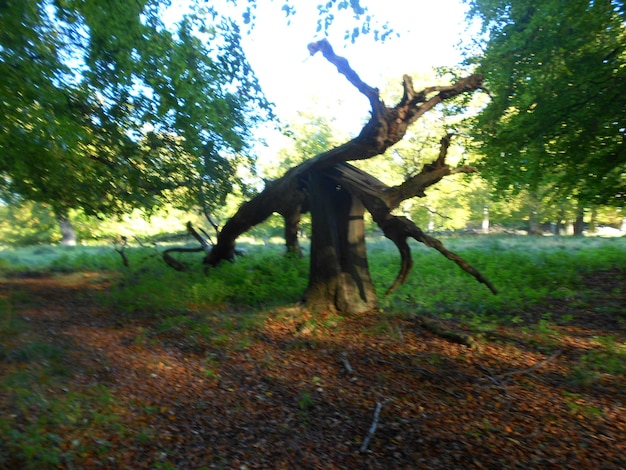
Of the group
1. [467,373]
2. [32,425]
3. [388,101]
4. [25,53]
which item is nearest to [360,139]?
[467,373]

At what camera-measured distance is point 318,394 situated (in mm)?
5531

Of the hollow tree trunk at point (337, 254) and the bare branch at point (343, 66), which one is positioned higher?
the bare branch at point (343, 66)

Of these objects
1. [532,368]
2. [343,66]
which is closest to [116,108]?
[343,66]

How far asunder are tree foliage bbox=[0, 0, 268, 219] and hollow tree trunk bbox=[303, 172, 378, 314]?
286cm

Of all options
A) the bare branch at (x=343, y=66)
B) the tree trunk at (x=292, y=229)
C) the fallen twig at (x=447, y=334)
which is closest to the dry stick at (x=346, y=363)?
the fallen twig at (x=447, y=334)

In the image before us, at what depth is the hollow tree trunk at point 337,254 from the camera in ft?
28.0

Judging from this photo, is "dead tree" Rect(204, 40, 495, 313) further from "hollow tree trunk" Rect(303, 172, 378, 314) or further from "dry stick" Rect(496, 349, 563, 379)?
"dry stick" Rect(496, 349, 563, 379)

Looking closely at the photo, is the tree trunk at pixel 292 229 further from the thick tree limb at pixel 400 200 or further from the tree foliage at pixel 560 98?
the tree foliage at pixel 560 98

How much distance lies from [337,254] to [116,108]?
5.39m

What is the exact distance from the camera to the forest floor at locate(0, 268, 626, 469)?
414cm

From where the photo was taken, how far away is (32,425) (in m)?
4.23

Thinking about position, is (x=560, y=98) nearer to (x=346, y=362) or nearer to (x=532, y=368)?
(x=532, y=368)

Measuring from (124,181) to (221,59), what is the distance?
12.2ft

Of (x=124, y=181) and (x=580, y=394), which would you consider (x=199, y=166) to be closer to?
(x=124, y=181)
